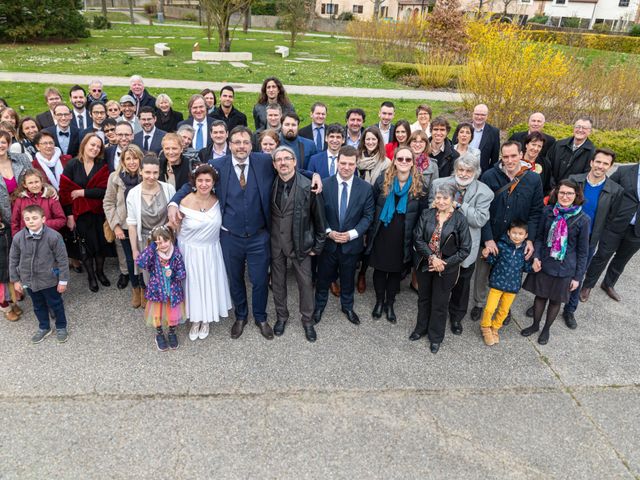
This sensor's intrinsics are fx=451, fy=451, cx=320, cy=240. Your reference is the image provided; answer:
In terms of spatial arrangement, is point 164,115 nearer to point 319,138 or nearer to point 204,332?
point 319,138

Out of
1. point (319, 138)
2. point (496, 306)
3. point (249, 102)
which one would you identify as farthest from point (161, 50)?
point (496, 306)

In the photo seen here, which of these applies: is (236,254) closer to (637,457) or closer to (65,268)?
(65,268)

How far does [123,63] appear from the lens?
1998 centimetres

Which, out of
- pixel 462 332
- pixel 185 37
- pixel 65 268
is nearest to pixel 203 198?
pixel 65 268

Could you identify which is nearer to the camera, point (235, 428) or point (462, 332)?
point (235, 428)

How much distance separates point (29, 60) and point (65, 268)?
66.0 ft

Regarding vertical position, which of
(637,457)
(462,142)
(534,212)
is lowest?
(637,457)

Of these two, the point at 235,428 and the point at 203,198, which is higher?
the point at 203,198

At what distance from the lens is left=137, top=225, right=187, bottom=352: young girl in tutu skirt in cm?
432

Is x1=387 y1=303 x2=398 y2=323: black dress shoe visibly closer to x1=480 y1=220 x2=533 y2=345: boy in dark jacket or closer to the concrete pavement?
the concrete pavement

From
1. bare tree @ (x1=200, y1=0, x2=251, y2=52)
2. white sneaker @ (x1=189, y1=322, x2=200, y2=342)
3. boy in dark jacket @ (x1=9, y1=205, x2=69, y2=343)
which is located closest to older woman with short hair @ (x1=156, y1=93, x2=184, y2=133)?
boy in dark jacket @ (x1=9, y1=205, x2=69, y2=343)

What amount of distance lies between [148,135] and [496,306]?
4.87m

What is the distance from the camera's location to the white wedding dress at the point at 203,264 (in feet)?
14.3

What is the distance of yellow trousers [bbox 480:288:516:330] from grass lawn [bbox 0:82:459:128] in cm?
823
